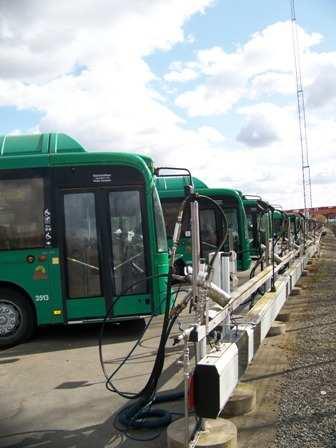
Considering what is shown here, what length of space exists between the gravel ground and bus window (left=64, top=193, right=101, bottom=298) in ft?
11.0

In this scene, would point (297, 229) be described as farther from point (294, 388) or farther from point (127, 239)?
point (294, 388)

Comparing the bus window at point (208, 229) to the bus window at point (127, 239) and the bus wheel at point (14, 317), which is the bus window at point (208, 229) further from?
the bus wheel at point (14, 317)

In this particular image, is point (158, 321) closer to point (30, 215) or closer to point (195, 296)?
point (30, 215)

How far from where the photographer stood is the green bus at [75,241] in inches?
358

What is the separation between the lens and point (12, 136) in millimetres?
10070

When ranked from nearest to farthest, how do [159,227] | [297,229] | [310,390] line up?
[310,390] < [159,227] < [297,229]

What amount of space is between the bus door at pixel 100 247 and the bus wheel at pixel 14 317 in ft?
2.23

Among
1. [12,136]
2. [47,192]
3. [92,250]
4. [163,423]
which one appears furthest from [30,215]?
[163,423]

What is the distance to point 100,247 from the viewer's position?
913 centimetres

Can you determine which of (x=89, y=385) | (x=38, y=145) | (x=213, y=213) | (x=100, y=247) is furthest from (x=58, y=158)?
(x=213, y=213)

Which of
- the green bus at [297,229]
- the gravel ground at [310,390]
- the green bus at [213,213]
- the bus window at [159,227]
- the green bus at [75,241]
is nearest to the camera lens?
the gravel ground at [310,390]

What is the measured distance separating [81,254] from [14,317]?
1485 millimetres

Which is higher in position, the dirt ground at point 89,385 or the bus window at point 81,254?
the bus window at point 81,254

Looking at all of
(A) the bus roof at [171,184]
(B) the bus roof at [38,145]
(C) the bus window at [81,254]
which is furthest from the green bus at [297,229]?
(C) the bus window at [81,254]
